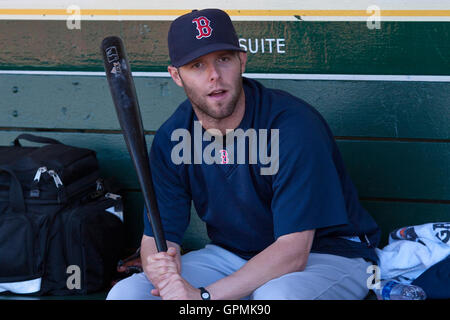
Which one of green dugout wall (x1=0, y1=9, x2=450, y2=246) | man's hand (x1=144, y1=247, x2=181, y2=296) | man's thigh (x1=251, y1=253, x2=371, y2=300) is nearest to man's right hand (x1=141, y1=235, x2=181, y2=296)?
man's hand (x1=144, y1=247, x2=181, y2=296)

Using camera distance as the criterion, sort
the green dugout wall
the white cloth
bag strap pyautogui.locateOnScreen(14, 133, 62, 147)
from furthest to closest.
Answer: bag strap pyautogui.locateOnScreen(14, 133, 62, 147)
the green dugout wall
the white cloth

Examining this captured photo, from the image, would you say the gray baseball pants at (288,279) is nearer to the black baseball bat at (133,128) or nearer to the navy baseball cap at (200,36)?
the black baseball bat at (133,128)

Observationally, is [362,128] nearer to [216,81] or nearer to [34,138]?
[216,81]

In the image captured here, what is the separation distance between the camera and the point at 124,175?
287cm

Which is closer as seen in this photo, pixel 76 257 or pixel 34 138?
pixel 76 257

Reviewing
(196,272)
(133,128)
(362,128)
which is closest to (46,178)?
(133,128)

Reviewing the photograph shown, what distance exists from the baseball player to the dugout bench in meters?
0.50

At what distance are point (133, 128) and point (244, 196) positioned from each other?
430 millimetres

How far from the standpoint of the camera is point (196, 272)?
7.03 ft

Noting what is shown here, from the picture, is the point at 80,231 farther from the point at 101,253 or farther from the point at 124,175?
the point at 124,175

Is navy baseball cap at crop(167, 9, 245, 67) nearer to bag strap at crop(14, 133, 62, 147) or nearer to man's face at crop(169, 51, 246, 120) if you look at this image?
man's face at crop(169, 51, 246, 120)

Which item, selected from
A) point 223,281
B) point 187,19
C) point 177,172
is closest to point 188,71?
point 187,19

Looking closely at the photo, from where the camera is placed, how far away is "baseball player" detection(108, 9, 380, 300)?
75.0 inches
